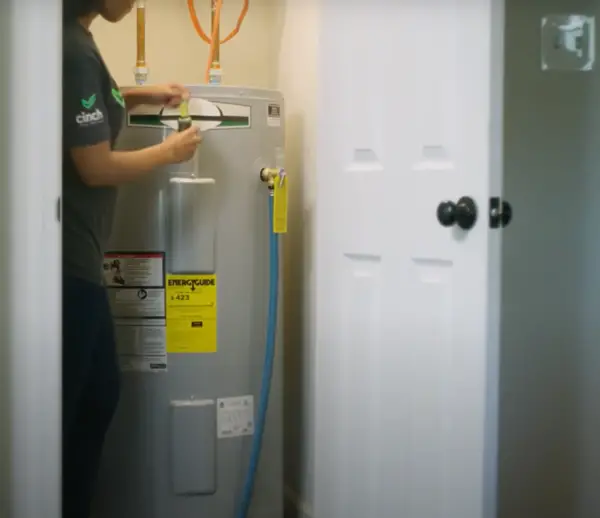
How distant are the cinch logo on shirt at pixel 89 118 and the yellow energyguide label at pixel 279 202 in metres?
0.50

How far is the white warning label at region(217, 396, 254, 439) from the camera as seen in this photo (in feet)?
6.08

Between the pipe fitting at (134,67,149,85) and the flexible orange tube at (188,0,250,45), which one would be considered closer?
the pipe fitting at (134,67,149,85)

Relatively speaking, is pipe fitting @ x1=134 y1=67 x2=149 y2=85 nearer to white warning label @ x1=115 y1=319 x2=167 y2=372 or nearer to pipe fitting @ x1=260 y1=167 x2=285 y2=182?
pipe fitting @ x1=260 y1=167 x2=285 y2=182

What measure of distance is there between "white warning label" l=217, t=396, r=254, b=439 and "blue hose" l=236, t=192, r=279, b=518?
0.03 m

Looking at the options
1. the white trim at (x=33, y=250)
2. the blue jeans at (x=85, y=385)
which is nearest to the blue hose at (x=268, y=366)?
the blue jeans at (x=85, y=385)

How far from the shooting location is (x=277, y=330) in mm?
1909

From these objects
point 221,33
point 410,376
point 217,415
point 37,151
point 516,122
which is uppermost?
point 221,33

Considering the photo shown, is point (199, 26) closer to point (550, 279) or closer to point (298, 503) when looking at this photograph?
point (550, 279)

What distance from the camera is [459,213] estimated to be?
1.37 m

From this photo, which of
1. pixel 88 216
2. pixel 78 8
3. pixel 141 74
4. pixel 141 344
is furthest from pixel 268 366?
pixel 78 8

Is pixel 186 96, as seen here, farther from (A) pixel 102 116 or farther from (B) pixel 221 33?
(B) pixel 221 33

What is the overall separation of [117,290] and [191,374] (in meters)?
0.27

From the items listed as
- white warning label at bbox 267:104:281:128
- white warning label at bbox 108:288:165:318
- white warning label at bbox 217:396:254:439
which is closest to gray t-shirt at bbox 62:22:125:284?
white warning label at bbox 108:288:165:318

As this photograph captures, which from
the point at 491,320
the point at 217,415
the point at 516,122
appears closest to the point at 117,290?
the point at 217,415
